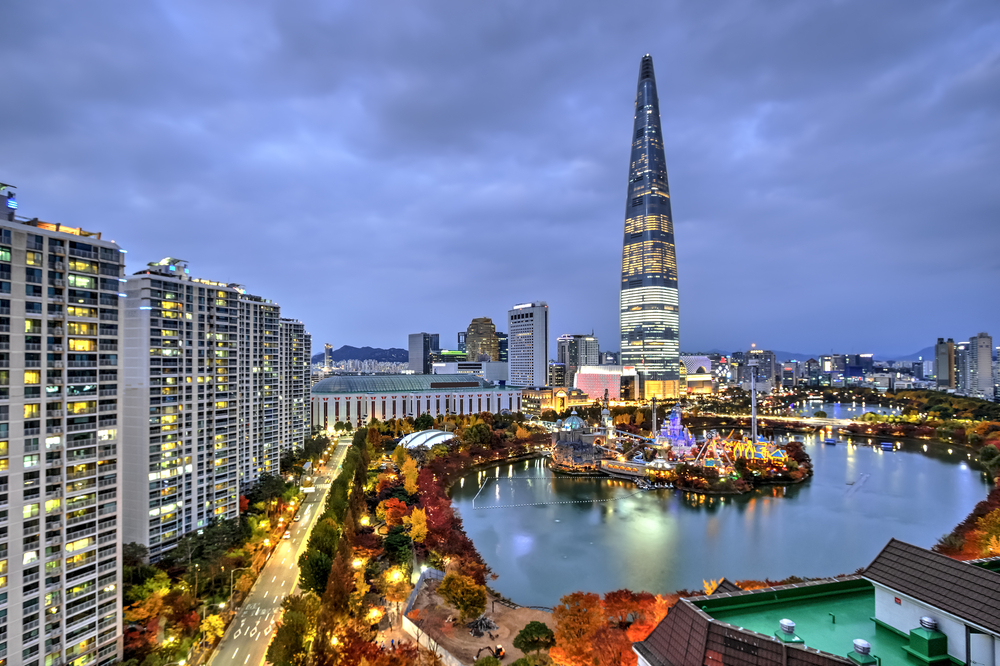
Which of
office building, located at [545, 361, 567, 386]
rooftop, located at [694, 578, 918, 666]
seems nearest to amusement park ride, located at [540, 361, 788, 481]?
rooftop, located at [694, 578, 918, 666]

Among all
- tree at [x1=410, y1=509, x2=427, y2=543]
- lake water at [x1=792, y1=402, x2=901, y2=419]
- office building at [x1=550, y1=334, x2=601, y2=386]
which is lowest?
lake water at [x1=792, y1=402, x2=901, y2=419]

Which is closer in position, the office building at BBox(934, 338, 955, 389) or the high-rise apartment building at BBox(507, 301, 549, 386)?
the high-rise apartment building at BBox(507, 301, 549, 386)

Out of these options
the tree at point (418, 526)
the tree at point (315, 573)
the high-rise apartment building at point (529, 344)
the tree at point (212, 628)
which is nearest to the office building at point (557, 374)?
the high-rise apartment building at point (529, 344)

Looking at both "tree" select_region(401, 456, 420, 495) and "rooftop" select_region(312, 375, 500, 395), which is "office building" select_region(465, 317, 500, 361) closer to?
"rooftop" select_region(312, 375, 500, 395)

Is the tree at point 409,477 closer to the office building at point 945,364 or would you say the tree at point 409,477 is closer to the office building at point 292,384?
the office building at point 292,384

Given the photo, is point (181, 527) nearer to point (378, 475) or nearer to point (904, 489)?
point (378, 475)

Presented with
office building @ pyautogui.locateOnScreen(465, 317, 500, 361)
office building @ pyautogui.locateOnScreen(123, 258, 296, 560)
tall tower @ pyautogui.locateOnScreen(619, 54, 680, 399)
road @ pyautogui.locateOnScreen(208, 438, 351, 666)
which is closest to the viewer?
road @ pyautogui.locateOnScreen(208, 438, 351, 666)
